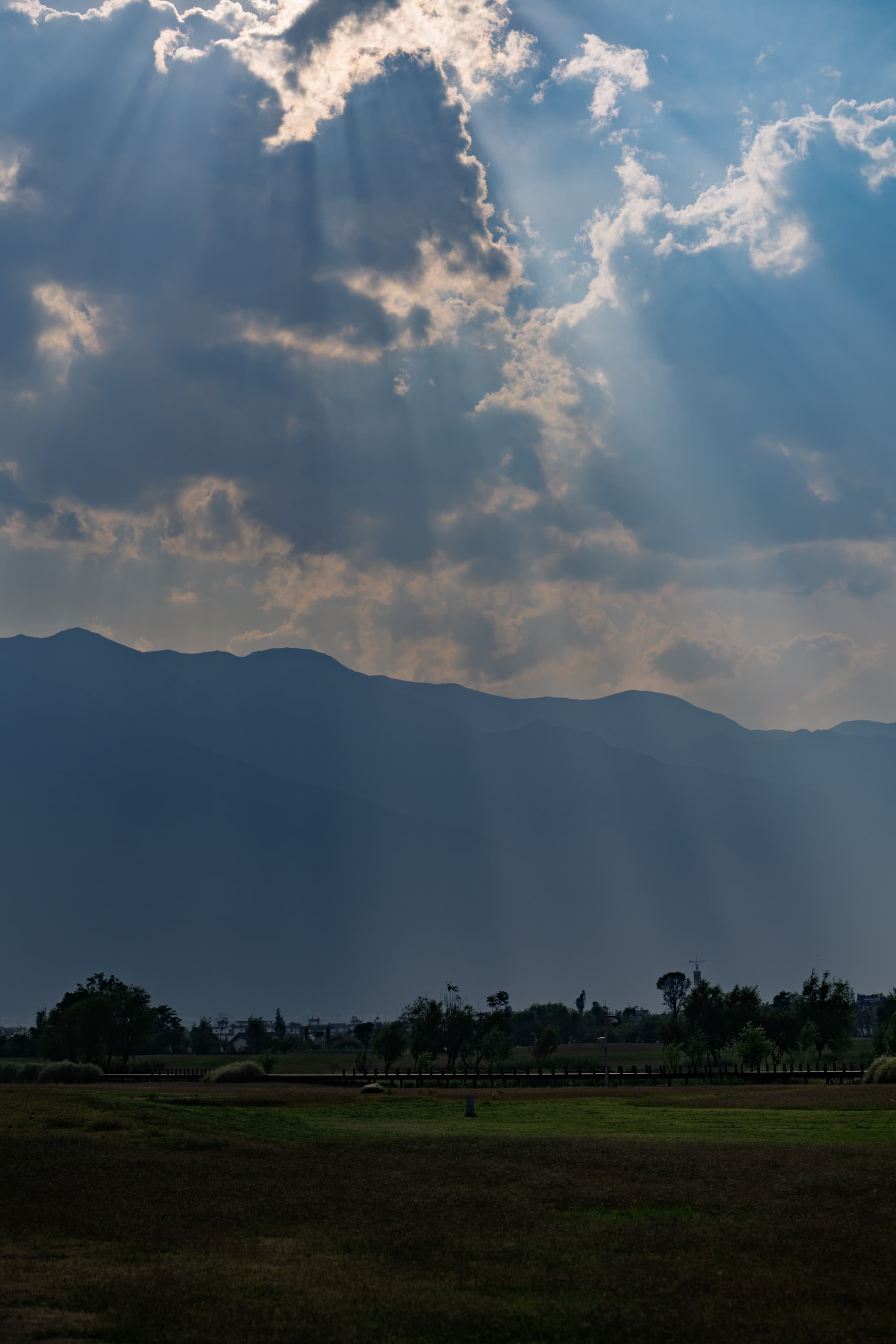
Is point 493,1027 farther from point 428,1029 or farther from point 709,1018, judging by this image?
point 709,1018

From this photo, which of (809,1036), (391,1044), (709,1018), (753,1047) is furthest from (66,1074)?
(809,1036)

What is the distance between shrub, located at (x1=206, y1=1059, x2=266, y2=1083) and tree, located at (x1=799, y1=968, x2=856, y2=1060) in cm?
7607

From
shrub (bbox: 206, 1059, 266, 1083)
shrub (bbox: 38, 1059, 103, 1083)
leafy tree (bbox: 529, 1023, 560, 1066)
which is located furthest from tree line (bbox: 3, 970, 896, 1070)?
shrub (bbox: 38, 1059, 103, 1083)

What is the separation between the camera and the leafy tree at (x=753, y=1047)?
131 meters

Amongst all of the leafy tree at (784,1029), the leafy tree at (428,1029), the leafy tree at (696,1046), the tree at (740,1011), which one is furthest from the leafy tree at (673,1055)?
the leafy tree at (428,1029)

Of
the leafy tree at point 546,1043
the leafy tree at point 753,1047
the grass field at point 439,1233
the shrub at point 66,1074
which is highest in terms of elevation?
the grass field at point 439,1233

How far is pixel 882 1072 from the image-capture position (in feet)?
285

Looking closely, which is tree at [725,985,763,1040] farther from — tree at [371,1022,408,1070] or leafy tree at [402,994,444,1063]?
tree at [371,1022,408,1070]

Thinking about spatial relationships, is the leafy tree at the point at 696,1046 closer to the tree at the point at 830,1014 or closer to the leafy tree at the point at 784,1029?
the leafy tree at the point at 784,1029

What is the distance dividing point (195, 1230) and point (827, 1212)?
53.5 ft

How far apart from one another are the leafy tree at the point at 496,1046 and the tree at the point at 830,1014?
46121mm

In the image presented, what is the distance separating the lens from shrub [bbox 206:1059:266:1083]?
113m

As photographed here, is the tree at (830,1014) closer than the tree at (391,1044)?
Yes

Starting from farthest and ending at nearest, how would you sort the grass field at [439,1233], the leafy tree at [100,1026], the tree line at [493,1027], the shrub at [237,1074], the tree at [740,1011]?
the leafy tree at [100,1026] → the tree at [740,1011] → the tree line at [493,1027] → the shrub at [237,1074] → the grass field at [439,1233]
